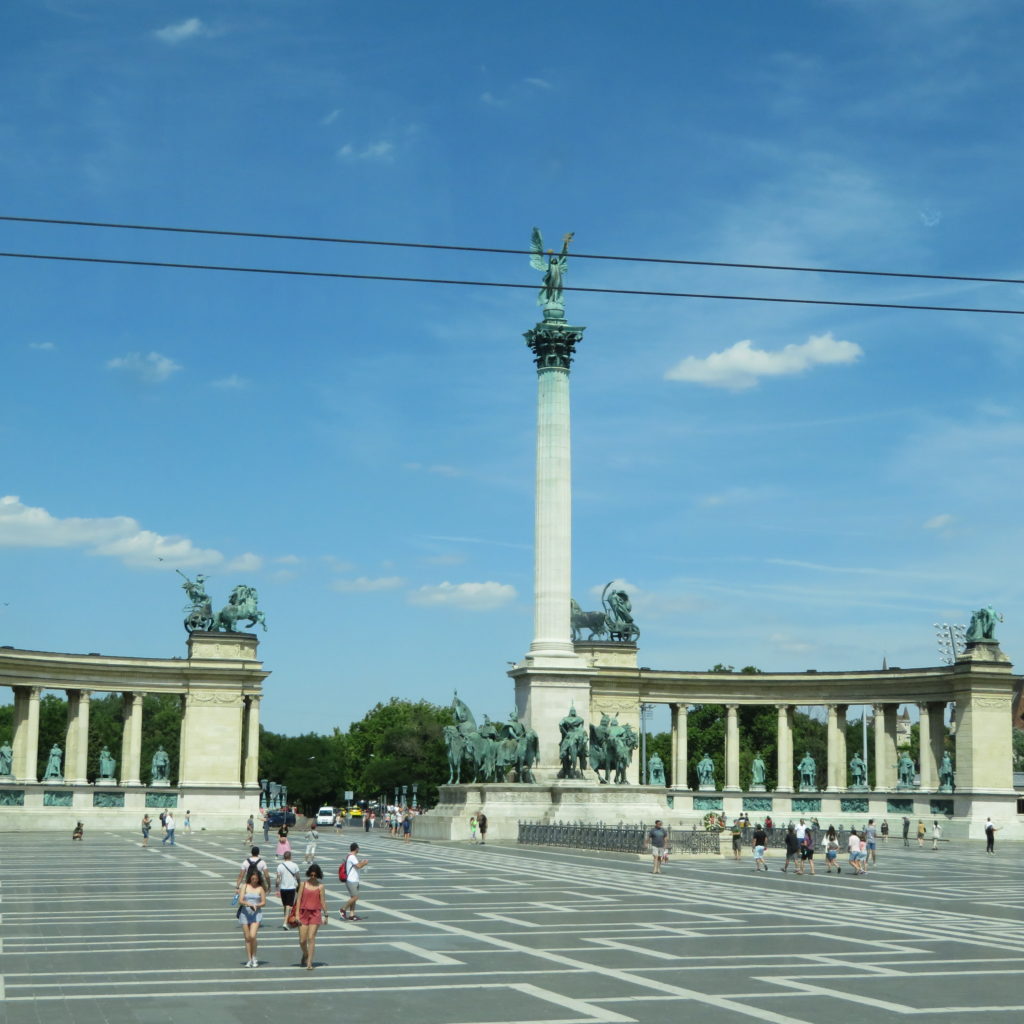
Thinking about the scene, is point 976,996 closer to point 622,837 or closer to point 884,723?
point 622,837

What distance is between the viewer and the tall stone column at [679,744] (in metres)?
112

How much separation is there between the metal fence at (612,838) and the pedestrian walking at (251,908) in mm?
35835

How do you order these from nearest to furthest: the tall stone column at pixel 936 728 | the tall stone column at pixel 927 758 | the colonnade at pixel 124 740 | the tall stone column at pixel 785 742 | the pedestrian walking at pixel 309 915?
the pedestrian walking at pixel 309 915
the tall stone column at pixel 927 758
the tall stone column at pixel 936 728
the colonnade at pixel 124 740
the tall stone column at pixel 785 742

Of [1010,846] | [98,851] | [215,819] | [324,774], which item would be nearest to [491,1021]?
[98,851]

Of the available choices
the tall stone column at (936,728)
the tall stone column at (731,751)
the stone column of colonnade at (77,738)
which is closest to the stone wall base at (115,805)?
the stone column of colonnade at (77,738)

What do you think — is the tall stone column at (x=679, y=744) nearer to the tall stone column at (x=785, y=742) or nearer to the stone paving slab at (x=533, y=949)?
the tall stone column at (x=785, y=742)

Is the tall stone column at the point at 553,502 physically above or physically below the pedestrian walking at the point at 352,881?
above

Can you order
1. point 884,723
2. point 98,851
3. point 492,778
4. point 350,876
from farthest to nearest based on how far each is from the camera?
point 884,723 < point 492,778 < point 98,851 < point 350,876

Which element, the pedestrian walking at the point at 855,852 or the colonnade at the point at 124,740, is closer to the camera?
the pedestrian walking at the point at 855,852

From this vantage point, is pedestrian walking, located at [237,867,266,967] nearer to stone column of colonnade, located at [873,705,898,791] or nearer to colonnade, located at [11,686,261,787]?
colonnade, located at [11,686,261,787]

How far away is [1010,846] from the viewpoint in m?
85.3

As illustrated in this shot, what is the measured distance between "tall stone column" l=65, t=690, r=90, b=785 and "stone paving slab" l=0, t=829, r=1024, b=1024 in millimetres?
55835

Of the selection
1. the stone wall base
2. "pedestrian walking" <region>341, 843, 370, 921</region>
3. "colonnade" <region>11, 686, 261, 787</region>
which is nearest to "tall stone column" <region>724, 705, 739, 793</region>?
"colonnade" <region>11, 686, 261, 787</region>

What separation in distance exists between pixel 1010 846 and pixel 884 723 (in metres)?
21.5
